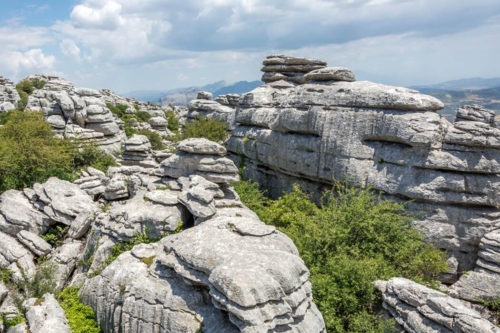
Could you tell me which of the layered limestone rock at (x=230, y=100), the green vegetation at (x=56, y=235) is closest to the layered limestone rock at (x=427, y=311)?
the green vegetation at (x=56, y=235)

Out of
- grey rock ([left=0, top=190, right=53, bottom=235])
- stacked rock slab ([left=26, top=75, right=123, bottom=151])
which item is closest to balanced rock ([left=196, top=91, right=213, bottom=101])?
stacked rock slab ([left=26, top=75, right=123, bottom=151])

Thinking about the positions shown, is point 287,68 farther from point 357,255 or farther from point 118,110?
point 118,110

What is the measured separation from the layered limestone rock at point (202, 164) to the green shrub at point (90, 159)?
9.04m

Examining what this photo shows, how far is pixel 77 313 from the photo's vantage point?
1227cm

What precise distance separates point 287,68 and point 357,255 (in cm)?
2156

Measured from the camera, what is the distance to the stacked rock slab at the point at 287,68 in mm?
31906

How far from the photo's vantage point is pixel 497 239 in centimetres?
1658

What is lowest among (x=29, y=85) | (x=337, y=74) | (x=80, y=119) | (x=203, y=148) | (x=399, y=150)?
(x=80, y=119)

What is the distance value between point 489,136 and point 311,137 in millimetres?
9275

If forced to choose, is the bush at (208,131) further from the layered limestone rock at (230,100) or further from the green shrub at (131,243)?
the green shrub at (131,243)

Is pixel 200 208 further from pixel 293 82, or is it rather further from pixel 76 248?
pixel 293 82

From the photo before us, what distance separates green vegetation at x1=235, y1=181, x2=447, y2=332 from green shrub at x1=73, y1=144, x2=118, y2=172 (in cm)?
1343

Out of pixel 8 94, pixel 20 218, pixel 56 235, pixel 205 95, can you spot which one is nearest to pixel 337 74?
pixel 56 235

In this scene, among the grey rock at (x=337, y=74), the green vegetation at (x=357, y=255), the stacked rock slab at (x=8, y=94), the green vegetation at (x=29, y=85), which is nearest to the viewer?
the green vegetation at (x=357, y=255)
